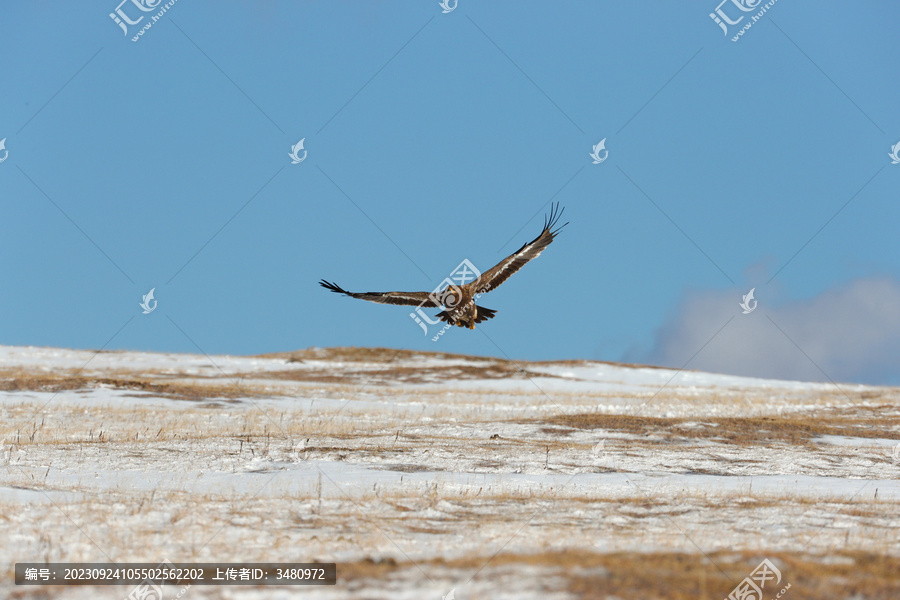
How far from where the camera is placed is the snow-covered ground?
850cm

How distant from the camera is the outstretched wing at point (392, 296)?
1753 centimetres

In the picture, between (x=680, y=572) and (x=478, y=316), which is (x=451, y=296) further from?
(x=680, y=572)

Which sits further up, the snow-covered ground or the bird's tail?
the bird's tail

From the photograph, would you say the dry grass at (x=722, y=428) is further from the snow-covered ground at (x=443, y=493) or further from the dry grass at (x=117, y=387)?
the dry grass at (x=117, y=387)

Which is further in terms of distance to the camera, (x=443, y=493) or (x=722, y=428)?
(x=722, y=428)

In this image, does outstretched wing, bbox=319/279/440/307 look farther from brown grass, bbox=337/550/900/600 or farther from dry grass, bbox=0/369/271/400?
dry grass, bbox=0/369/271/400

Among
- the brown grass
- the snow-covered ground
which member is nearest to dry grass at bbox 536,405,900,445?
the snow-covered ground

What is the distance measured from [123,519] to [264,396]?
953 inches

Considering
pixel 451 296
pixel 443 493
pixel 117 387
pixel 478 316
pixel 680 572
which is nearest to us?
pixel 680 572

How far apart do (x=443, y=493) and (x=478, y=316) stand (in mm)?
5029

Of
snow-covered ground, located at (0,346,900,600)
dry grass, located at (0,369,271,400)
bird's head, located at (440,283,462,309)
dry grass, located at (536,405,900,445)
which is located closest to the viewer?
snow-covered ground, located at (0,346,900,600)

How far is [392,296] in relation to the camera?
17766mm

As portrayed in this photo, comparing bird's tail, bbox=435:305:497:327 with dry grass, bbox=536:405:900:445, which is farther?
dry grass, bbox=536:405:900:445

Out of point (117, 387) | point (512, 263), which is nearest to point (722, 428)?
point (512, 263)
